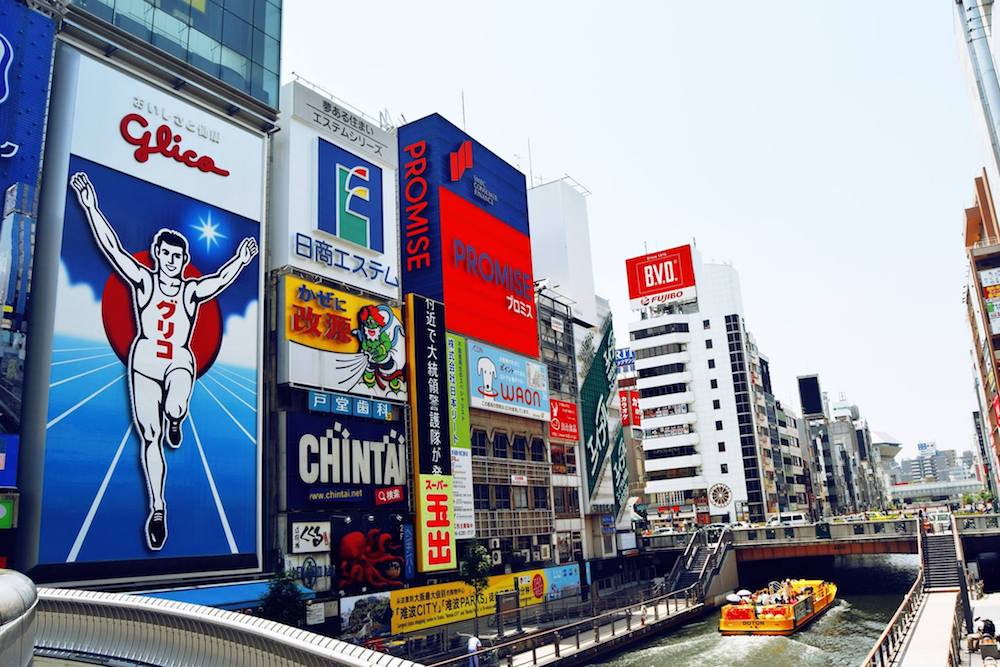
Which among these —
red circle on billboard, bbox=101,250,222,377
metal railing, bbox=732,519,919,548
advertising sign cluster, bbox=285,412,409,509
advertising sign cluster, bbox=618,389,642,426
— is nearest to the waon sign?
advertising sign cluster, bbox=618,389,642,426

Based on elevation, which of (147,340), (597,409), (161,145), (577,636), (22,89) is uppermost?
(161,145)

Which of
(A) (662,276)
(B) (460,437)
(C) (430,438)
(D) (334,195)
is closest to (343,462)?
(C) (430,438)

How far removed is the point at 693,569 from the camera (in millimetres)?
61844

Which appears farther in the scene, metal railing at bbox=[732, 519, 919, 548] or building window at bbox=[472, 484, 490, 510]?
metal railing at bbox=[732, 519, 919, 548]

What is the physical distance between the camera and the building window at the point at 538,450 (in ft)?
186

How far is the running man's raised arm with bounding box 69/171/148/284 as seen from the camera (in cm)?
3030

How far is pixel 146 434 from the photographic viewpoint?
30812mm

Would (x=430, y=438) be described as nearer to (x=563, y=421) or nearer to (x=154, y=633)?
(x=563, y=421)

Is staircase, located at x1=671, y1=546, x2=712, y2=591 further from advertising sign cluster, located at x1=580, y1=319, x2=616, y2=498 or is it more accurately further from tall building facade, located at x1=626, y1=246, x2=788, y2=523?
tall building facade, located at x1=626, y1=246, x2=788, y2=523

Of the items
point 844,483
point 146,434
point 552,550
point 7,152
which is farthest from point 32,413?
point 844,483

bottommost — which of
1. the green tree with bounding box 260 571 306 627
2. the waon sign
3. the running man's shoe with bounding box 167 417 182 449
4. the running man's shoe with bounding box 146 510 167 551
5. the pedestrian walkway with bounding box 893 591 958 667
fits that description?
the pedestrian walkway with bounding box 893 591 958 667

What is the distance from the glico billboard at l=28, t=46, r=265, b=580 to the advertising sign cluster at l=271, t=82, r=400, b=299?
128 inches

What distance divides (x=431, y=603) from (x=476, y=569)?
140 inches

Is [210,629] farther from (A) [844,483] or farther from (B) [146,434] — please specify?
(A) [844,483]
